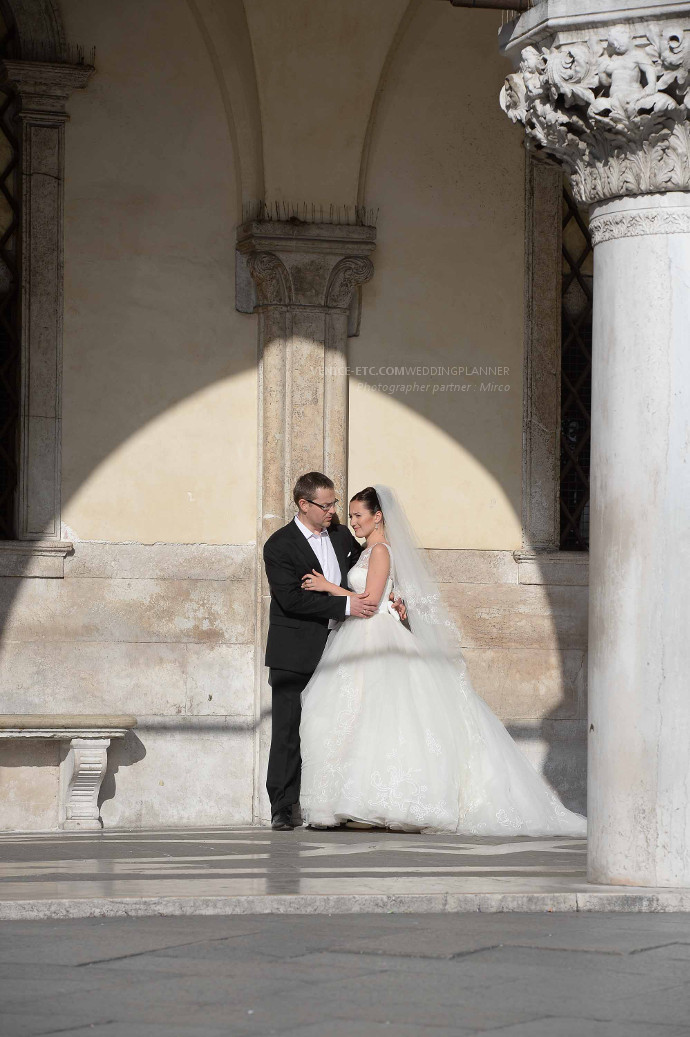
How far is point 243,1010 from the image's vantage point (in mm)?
3781

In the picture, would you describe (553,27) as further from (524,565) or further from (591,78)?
(524,565)

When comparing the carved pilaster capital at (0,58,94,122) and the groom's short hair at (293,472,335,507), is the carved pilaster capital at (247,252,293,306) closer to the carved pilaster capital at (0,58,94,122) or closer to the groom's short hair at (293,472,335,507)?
the carved pilaster capital at (0,58,94,122)

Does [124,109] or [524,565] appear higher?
[124,109]

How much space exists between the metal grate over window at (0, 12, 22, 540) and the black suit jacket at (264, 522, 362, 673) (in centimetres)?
171

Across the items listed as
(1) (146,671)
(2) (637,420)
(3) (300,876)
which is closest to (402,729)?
(1) (146,671)

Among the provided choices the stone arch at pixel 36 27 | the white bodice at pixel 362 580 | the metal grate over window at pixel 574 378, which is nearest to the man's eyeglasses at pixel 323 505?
the white bodice at pixel 362 580

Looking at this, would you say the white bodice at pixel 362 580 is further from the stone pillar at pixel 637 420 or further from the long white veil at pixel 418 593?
the stone pillar at pixel 637 420

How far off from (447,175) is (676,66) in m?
4.97

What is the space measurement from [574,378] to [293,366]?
1874 mm

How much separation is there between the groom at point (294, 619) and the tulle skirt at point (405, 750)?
111 mm

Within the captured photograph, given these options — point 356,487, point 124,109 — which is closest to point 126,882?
point 356,487

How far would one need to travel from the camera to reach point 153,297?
1023 centimetres

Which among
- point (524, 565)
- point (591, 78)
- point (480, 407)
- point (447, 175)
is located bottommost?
point (524, 565)

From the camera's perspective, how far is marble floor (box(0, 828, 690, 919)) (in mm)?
5207
